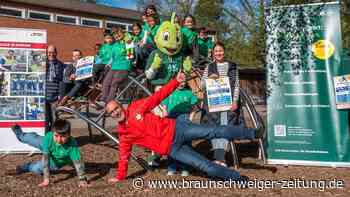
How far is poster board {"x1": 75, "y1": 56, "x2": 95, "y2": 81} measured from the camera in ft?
28.9

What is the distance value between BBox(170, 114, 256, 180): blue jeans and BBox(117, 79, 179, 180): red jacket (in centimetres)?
10

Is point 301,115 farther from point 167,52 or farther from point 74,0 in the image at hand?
point 74,0

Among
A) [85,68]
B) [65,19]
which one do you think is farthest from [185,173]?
[65,19]

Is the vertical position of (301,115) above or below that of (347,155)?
above

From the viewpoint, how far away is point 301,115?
6234mm

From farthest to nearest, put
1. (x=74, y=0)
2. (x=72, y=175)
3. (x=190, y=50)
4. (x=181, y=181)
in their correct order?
(x=74, y=0)
(x=190, y=50)
(x=72, y=175)
(x=181, y=181)

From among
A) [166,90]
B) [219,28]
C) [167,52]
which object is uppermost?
[219,28]

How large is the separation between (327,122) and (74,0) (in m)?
26.9

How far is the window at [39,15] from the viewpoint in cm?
2606

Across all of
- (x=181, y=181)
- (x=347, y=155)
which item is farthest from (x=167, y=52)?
(x=347, y=155)

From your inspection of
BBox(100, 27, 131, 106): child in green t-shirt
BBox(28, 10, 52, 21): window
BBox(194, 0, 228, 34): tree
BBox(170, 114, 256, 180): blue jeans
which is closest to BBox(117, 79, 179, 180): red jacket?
BBox(170, 114, 256, 180): blue jeans

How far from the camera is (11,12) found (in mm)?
25031

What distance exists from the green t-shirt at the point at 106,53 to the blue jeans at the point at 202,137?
420 cm

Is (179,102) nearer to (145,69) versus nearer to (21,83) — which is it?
(145,69)
